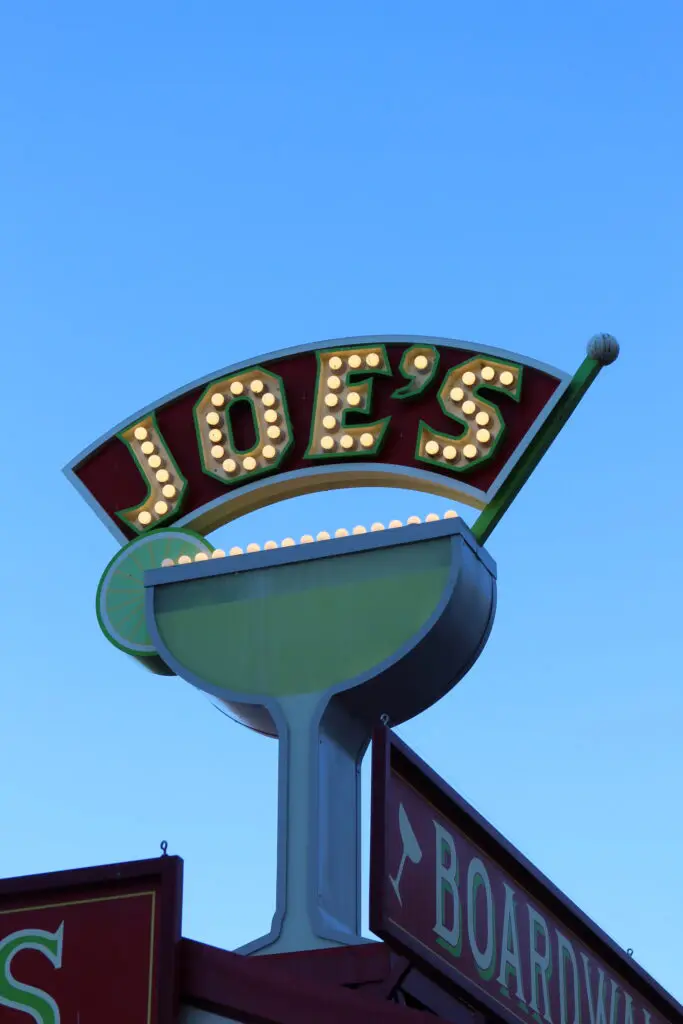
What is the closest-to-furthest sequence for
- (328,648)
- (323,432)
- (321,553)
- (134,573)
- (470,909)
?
(470,909) → (328,648) → (321,553) → (134,573) → (323,432)

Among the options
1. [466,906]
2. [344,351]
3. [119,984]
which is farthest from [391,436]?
[119,984]

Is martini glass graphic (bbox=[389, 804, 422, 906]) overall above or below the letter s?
above

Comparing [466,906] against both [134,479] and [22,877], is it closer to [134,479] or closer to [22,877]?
[22,877]

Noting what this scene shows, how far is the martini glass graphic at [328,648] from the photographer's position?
12.2 meters

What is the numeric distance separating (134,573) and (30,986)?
18.8 feet

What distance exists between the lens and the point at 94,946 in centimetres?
839

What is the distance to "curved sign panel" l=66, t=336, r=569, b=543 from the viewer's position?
1352cm

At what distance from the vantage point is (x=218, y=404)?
14492 millimetres

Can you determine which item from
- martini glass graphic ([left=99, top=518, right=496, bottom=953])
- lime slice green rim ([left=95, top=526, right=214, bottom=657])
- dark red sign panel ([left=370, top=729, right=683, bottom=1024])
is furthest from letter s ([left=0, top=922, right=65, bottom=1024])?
lime slice green rim ([left=95, top=526, right=214, bottom=657])

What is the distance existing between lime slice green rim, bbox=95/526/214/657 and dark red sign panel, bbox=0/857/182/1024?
198 inches

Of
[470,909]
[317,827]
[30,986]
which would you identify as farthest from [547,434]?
[30,986]

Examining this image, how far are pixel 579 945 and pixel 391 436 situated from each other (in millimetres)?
4531

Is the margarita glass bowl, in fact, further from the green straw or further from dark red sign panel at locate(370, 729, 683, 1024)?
dark red sign panel at locate(370, 729, 683, 1024)

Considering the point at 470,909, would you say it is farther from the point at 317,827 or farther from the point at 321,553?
the point at 321,553
